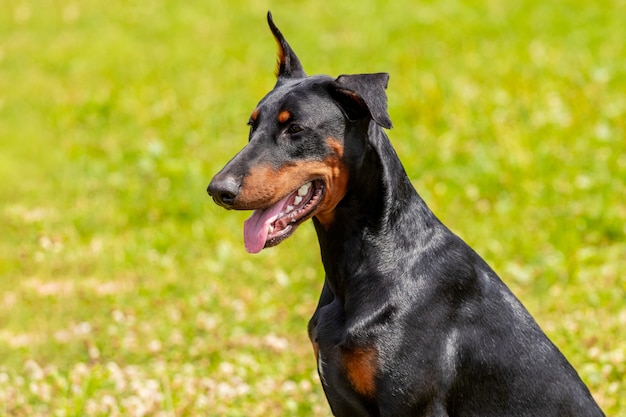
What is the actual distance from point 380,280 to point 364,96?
2.76ft

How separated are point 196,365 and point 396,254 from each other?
3092 millimetres

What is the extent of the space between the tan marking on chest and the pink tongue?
2.03 feet

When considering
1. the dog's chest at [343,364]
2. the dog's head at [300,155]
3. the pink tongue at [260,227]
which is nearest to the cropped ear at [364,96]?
the dog's head at [300,155]

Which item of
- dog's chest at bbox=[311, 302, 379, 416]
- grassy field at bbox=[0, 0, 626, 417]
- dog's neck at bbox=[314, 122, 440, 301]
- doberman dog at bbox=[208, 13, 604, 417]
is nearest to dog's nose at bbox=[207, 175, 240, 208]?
doberman dog at bbox=[208, 13, 604, 417]

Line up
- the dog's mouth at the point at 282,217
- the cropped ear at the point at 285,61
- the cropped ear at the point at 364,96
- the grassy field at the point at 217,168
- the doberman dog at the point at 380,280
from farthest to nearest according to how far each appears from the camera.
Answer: the grassy field at the point at 217,168
the cropped ear at the point at 285,61
the dog's mouth at the point at 282,217
the doberman dog at the point at 380,280
the cropped ear at the point at 364,96

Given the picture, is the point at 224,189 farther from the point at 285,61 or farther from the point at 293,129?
the point at 285,61

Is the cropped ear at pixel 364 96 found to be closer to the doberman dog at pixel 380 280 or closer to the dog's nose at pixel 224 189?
the doberman dog at pixel 380 280

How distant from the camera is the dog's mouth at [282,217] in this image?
4121mm

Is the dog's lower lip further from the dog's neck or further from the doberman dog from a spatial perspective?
the dog's neck

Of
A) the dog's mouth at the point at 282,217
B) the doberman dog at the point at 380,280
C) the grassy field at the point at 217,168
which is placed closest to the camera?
the doberman dog at the point at 380,280

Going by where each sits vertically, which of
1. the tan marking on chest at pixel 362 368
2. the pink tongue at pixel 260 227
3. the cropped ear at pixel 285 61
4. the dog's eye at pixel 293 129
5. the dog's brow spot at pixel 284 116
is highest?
the cropped ear at pixel 285 61

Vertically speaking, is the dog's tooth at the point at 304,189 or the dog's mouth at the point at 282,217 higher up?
the dog's tooth at the point at 304,189

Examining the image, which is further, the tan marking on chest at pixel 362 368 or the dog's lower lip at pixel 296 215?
the dog's lower lip at pixel 296 215

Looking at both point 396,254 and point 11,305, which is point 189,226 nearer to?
point 11,305
